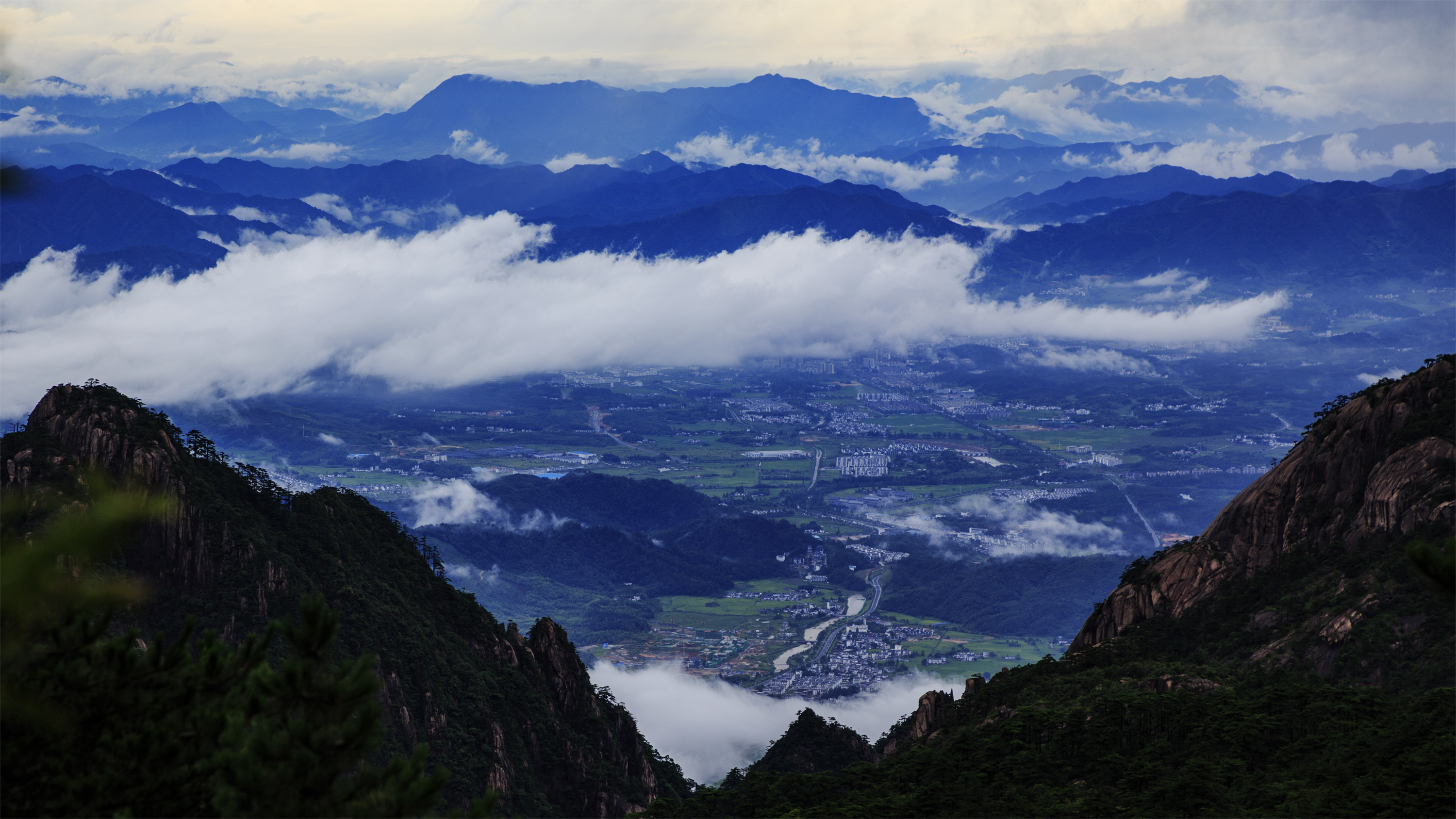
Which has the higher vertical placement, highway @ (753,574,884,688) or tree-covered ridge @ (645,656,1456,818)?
highway @ (753,574,884,688)

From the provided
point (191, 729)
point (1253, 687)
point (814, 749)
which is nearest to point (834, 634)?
point (814, 749)

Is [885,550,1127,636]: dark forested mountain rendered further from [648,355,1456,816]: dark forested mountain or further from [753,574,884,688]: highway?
[648,355,1456,816]: dark forested mountain

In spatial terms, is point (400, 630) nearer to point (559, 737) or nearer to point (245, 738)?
point (559, 737)

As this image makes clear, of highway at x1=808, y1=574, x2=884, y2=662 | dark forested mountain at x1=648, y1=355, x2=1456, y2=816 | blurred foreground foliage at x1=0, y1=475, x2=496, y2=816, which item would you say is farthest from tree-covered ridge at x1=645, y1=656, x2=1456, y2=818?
highway at x1=808, y1=574, x2=884, y2=662

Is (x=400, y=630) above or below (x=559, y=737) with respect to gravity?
above

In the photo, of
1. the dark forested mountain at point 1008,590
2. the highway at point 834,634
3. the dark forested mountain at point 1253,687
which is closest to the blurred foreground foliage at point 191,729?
the dark forested mountain at point 1253,687

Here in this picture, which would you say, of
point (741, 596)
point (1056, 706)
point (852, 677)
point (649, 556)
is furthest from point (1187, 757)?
point (649, 556)

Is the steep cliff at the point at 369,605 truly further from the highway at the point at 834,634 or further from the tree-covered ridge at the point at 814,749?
the highway at the point at 834,634
